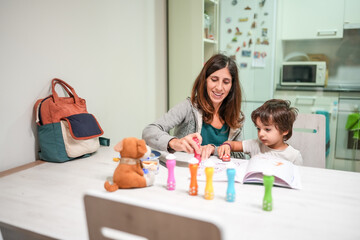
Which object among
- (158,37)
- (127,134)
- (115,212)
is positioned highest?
(158,37)

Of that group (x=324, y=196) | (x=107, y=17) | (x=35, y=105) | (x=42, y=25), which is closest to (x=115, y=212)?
(x=324, y=196)

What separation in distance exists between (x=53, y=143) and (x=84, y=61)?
1.83ft

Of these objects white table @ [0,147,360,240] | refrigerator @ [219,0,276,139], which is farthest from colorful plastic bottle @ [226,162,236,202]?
refrigerator @ [219,0,276,139]

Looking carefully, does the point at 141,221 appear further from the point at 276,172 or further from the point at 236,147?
the point at 236,147

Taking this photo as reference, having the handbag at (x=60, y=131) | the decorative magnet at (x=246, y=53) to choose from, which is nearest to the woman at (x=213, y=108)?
the handbag at (x=60, y=131)

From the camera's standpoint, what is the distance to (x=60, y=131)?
1.39 m

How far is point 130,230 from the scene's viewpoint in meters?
0.57

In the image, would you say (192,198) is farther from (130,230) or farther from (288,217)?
(130,230)

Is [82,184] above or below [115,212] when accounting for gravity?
below

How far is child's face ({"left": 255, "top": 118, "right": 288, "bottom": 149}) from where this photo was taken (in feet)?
4.66

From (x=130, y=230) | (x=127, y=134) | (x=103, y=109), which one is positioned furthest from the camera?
(x=127, y=134)

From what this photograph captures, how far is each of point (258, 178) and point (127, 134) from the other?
1333 millimetres

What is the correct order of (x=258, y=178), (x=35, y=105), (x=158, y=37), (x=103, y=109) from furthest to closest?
1. (x=158, y=37)
2. (x=103, y=109)
3. (x=35, y=105)
4. (x=258, y=178)

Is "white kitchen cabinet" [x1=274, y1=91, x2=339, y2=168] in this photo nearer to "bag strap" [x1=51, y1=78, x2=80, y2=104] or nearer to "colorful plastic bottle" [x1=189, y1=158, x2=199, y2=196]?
"bag strap" [x1=51, y1=78, x2=80, y2=104]
